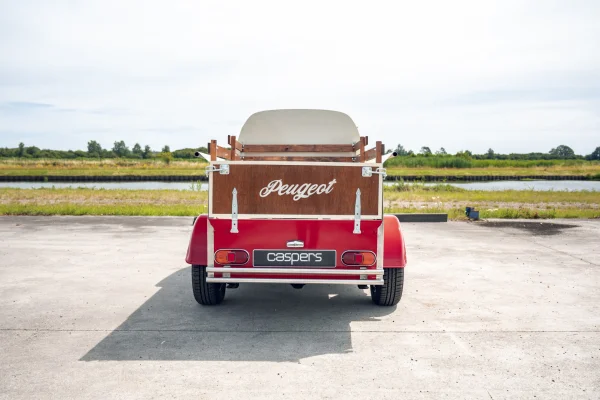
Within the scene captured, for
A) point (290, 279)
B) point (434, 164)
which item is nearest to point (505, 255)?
point (290, 279)

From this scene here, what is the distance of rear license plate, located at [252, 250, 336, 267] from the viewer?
5.69 m

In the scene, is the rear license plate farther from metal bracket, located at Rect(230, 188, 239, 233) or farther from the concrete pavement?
the concrete pavement

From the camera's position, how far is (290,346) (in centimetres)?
512

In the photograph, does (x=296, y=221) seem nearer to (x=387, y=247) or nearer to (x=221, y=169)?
(x=221, y=169)

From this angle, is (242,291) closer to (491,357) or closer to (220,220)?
(220,220)

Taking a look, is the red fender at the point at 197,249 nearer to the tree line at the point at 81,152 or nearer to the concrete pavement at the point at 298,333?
the concrete pavement at the point at 298,333

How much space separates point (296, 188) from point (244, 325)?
1.59 m

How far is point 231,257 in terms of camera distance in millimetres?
5742

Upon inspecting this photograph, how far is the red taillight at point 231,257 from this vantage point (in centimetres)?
574

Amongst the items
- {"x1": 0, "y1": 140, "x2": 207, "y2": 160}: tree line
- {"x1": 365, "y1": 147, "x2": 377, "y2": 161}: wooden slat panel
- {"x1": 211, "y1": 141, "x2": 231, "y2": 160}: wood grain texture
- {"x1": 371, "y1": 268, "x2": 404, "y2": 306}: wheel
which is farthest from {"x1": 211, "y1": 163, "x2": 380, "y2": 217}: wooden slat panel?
{"x1": 0, "y1": 140, "x2": 207, "y2": 160}: tree line

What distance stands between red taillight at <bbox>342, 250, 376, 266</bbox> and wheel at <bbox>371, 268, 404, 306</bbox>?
2.30 feet

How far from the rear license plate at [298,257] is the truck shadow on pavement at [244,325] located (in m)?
0.69

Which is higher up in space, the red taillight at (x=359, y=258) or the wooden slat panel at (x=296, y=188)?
the wooden slat panel at (x=296, y=188)

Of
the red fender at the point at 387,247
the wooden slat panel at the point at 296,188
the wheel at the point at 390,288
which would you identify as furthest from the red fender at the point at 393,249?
the wooden slat panel at the point at 296,188
